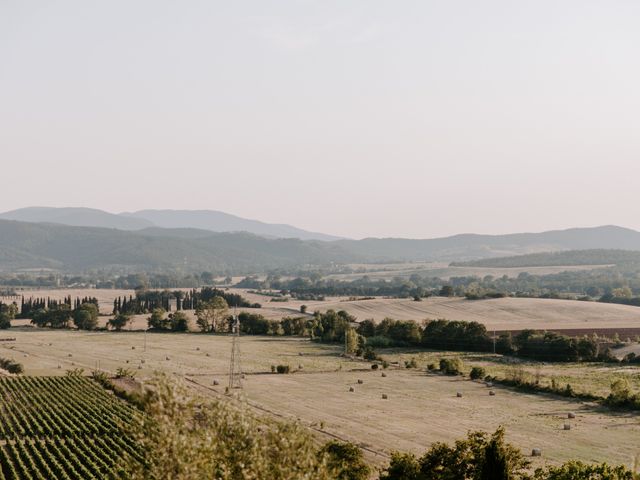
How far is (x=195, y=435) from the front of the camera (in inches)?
1119

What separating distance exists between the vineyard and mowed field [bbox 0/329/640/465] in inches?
307

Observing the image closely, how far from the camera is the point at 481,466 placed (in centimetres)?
4078

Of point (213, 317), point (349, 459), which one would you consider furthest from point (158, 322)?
point (349, 459)

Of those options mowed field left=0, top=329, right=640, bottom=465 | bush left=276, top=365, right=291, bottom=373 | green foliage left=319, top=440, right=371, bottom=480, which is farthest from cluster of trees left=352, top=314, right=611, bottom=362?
green foliage left=319, top=440, right=371, bottom=480

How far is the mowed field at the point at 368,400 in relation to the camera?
61.8 meters

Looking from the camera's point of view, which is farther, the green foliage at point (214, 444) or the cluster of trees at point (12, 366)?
the cluster of trees at point (12, 366)

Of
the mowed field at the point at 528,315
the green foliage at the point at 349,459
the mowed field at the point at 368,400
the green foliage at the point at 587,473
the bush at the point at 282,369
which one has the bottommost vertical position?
the mowed field at the point at 368,400

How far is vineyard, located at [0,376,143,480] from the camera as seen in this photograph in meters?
53.7

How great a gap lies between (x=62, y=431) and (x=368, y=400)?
30994mm

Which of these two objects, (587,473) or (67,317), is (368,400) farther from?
(67,317)

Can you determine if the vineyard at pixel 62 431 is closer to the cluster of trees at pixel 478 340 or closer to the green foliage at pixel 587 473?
the green foliage at pixel 587 473

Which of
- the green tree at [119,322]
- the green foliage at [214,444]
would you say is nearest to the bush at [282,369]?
the green foliage at [214,444]

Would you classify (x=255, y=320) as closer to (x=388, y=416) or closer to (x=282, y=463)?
(x=388, y=416)

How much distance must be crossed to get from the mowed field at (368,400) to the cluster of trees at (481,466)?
381 inches
